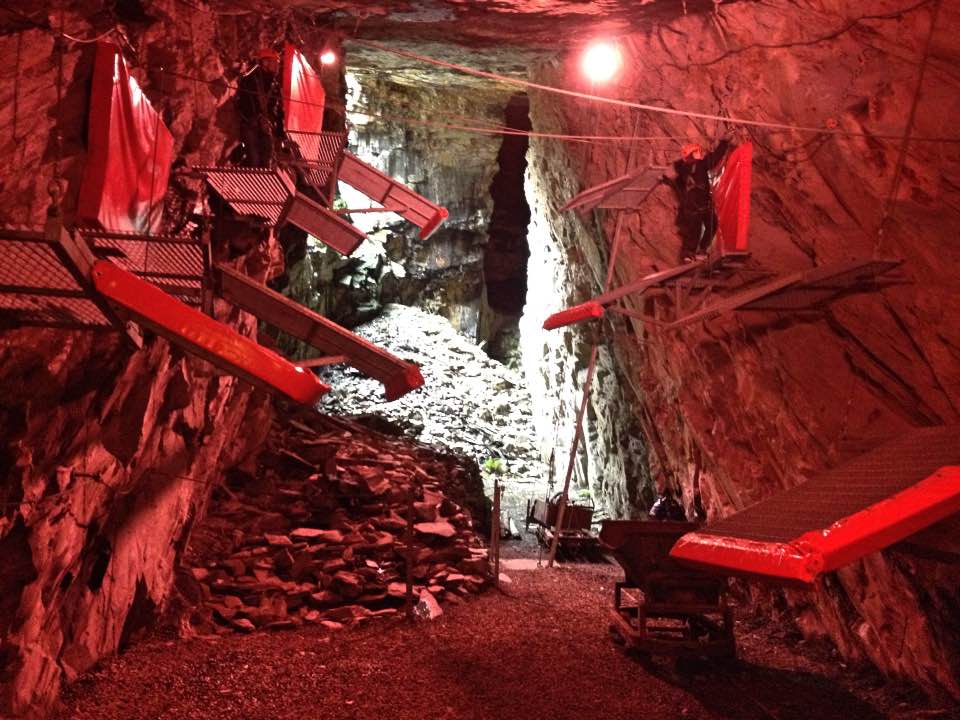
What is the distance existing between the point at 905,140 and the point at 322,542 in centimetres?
963

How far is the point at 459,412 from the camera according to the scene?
23.8m

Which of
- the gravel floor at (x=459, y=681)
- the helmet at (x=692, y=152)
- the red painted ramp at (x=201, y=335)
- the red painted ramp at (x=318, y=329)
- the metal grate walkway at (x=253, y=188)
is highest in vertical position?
the helmet at (x=692, y=152)

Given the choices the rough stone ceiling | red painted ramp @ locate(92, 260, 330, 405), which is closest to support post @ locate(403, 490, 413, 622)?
red painted ramp @ locate(92, 260, 330, 405)

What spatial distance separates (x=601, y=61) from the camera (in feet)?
40.0

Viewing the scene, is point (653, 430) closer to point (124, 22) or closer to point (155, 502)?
point (155, 502)

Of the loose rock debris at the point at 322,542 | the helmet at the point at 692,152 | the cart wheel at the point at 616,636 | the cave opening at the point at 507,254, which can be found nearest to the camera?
the cart wheel at the point at 616,636

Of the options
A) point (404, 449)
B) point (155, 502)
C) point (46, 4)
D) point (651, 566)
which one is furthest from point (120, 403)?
point (404, 449)

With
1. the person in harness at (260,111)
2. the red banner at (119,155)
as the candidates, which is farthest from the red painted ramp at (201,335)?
the person in harness at (260,111)

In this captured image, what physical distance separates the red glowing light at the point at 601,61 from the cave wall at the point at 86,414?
6278 millimetres

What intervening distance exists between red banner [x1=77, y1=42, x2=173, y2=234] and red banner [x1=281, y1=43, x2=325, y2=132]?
10.7ft

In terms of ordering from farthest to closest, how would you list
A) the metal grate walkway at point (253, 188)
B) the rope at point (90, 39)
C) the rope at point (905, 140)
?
1. the metal grate walkway at point (253, 188)
2. the rope at point (905, 140)
3. the rope at point (90, 39)

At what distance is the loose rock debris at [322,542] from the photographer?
372 inches

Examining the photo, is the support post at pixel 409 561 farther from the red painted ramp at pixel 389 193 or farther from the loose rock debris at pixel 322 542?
the red painted ramp at pixel 389 193

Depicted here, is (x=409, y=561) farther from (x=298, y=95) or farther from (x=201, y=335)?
(x=298, y=95)
